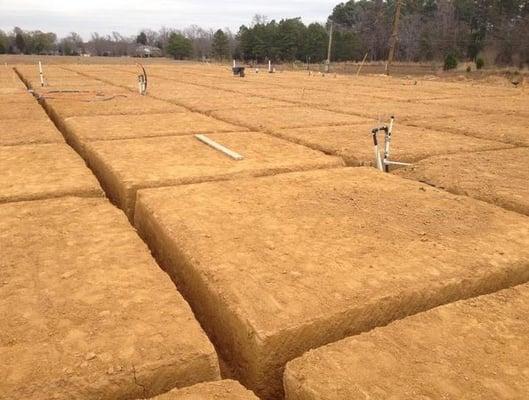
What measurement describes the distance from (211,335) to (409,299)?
65 centimetres

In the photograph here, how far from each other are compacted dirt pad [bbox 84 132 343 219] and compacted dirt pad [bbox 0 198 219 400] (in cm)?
73

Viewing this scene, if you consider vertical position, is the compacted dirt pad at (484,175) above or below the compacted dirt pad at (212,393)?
above

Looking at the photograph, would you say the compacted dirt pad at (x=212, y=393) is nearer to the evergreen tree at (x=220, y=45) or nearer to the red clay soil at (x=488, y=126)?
the red clay soil at (x=488, y=126)

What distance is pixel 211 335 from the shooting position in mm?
1562

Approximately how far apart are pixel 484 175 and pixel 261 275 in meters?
2.00

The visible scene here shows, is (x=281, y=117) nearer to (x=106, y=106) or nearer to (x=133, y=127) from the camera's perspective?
(x=133, y=127)

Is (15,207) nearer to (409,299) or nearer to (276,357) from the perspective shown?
(276,357)

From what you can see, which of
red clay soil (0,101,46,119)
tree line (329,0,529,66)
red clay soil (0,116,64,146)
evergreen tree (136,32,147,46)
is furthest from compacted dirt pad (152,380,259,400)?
evergreen tree (136,32,147,46)

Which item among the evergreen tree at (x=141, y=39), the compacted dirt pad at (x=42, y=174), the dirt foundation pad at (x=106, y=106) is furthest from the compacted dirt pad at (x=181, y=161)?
the evergreen tree at (x=141, y=39)

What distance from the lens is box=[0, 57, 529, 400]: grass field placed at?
1183 millimetres

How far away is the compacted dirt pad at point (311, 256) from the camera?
137 cm

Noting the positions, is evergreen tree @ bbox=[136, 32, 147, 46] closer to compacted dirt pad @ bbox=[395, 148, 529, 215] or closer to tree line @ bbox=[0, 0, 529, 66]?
tree line @ bbox=[0, 0, 529, 66]

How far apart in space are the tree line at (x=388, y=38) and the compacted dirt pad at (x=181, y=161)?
1736 inches

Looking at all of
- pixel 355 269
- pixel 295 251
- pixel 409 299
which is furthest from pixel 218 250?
pixel 409 299
